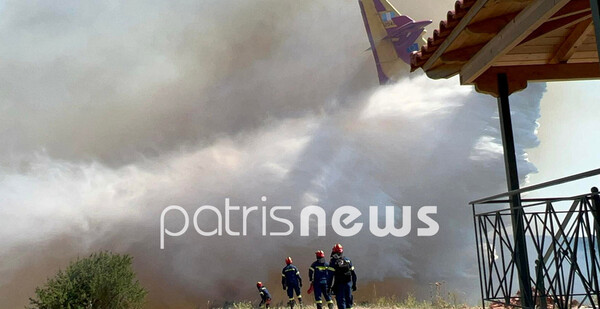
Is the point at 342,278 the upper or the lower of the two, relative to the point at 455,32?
lower

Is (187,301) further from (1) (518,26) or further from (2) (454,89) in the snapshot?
(1) (518,26)

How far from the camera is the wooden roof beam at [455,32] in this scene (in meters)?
5.10

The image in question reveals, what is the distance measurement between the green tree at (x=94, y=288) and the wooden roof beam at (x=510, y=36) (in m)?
9.10

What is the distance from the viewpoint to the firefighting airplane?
2386 centimetres

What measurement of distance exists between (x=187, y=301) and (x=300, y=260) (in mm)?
5017

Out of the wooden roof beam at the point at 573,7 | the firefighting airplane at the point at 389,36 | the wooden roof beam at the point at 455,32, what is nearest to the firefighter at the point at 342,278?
the wooden roof beam at the point at 455,32

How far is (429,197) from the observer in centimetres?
2353

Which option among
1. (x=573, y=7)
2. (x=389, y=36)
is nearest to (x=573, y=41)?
(x=573, y=7)

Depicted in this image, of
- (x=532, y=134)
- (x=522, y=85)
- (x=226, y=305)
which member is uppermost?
(x=532, y=134)

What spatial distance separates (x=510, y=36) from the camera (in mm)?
5492

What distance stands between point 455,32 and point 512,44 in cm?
60

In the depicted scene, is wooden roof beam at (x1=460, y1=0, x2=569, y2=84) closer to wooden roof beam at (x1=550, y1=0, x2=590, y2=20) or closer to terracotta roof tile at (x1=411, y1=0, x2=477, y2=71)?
wooden roof beam at (x1=550, y1=0, x2=590, y2=20)

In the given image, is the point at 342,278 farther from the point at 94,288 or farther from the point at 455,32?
the point at 455,32

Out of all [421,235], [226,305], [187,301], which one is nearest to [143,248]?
[187,301]
